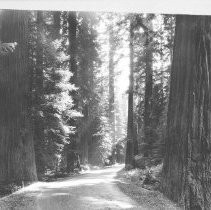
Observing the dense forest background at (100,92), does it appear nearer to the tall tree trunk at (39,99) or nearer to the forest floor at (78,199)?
the tall tree trunk at (39,99)

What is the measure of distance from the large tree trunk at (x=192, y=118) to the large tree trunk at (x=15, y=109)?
3.47m

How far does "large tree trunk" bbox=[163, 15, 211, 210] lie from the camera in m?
6.77

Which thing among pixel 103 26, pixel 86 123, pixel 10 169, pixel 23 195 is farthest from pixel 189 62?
pixel 86 123

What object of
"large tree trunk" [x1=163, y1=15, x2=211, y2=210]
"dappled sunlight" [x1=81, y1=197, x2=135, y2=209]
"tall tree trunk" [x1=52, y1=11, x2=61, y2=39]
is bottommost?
"dappled sunlight" [x1=81, y1=197, x2=135, y2=209]

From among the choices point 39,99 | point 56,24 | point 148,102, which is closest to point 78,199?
point 39,99

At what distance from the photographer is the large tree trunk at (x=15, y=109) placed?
28.5 ft

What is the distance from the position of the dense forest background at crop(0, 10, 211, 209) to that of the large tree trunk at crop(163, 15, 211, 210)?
0.02m

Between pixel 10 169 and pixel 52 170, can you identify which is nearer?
pixel 10 169

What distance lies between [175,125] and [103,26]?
8165 millimetres

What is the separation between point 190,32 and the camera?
22.7 feet

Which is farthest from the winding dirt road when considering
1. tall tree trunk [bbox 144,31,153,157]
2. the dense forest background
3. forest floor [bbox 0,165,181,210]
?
tall tree trunk [bbox 144,31,153,157]

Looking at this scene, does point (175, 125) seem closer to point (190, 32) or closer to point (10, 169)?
point (190, 32)

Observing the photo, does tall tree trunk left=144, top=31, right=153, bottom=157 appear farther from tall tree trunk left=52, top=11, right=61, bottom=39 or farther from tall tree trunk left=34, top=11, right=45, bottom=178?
tall tree trunk left=34, top=11, right=45, bottom=178

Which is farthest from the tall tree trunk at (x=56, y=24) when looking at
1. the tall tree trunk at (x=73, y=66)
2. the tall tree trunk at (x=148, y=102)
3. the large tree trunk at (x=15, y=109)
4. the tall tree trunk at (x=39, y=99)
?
the large tree trunk at (x=15, y=109)
